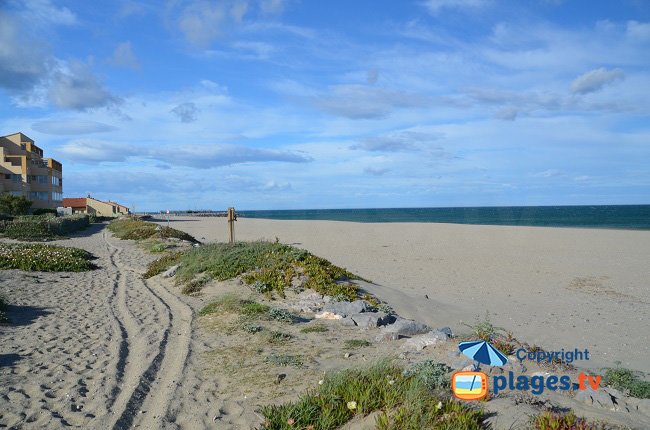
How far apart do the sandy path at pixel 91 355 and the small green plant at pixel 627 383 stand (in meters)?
5.49

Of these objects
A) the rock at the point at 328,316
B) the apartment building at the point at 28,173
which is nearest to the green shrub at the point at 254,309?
the rock at the point at 328,316

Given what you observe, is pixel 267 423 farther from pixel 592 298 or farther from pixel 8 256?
pixel 8 256

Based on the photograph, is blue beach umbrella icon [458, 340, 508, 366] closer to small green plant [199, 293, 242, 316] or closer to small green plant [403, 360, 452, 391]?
small green plant [403, 360, 452, 391]

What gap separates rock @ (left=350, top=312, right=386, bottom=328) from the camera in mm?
8977

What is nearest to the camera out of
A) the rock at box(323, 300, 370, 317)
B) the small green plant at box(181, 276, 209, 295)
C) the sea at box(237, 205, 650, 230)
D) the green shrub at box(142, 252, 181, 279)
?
the rock at box(323, 300, 370, 317)

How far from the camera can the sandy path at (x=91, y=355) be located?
531cm

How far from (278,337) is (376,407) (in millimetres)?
3702

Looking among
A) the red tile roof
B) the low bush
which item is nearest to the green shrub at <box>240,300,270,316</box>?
the low bush

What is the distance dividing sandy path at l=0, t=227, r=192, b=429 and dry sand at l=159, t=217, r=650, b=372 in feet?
18.7

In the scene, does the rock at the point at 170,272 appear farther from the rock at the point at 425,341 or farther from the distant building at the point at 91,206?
the distant building at the point at 91,206

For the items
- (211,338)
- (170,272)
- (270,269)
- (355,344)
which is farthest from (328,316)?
(170,272)

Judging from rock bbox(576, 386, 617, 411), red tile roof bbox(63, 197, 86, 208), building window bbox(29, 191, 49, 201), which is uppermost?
building window bbox(29, 191, 49, 201)

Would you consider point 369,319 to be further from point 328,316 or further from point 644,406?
point 644,406

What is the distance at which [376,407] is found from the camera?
4.58 m
